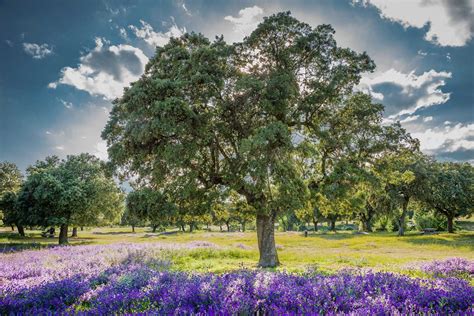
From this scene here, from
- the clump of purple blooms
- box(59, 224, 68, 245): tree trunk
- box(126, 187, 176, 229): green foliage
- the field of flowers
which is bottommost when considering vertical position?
box(59, 224, 68, 245): tree trunk

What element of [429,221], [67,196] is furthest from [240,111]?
[429,221]

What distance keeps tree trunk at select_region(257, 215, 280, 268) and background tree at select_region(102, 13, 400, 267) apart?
63 millimetres

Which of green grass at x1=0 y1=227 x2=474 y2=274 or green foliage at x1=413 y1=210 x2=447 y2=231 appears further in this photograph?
green foliage at x1=413 y1=210 x2=447 y2=231

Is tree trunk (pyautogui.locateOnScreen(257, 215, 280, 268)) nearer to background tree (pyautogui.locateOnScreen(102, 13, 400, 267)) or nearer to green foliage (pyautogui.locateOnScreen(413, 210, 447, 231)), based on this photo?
background tree (pyautogui.locateOnScreen(102, 13, 400, 267))

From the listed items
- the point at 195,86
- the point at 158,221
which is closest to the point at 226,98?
the point at 195,86

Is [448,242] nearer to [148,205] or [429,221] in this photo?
[429,221]

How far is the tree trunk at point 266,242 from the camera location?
715 inches

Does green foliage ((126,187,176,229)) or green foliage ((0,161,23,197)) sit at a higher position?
green foliage ((0,161,23,197))

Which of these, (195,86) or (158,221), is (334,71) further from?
(158,221)

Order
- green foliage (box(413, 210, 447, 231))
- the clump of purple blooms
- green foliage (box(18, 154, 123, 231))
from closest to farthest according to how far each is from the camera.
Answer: the clump of purple blooms
green foliage (box(18, 154, 123, 231))
green foliage (box(413, 210, 447, 231))

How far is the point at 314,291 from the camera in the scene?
434 centimetres

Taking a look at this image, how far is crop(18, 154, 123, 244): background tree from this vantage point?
38344 millimetres

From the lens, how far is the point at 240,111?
16.6m

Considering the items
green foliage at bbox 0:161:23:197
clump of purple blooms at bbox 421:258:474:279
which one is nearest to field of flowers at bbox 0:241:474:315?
clump of purple blooms at bbox 421:258:474:279
